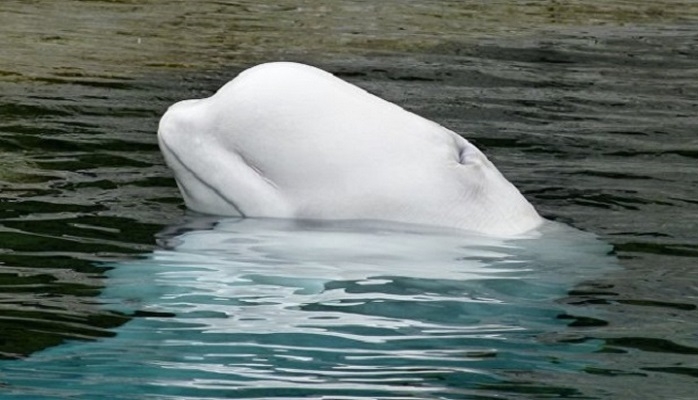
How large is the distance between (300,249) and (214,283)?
35 cm

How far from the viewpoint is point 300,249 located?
179 inches

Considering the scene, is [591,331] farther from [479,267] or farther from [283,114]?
[283,114]

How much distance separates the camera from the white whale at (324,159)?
469 cm

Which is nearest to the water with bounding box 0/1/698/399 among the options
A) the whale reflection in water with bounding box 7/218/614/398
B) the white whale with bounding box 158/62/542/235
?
the whale reflection in water with bounding box 7/218/614/398

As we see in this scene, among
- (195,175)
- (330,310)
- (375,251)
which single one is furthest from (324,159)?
(330,310)

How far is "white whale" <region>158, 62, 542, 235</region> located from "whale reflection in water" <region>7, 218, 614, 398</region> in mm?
56

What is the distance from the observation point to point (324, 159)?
15.4 feet

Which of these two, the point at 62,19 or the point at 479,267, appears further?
the point at 62,19

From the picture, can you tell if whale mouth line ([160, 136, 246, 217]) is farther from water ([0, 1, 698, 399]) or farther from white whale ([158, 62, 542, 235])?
water ([0, 1, 698, 399])

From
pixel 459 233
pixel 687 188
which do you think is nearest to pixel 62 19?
pixel 687 188

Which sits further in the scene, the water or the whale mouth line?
the whale mouth line

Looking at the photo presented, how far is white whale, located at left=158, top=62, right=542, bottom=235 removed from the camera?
4.69 m

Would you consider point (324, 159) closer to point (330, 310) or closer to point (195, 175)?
point (195, 175)

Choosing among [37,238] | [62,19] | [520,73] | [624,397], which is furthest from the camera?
[62,19]
